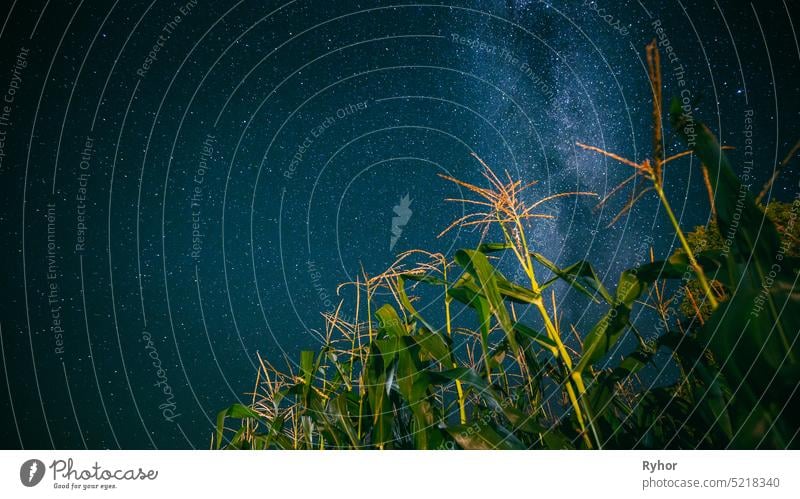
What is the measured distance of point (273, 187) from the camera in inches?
140

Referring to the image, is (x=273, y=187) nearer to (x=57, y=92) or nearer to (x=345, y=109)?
(x=345, y=109)

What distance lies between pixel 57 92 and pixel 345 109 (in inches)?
69.1
